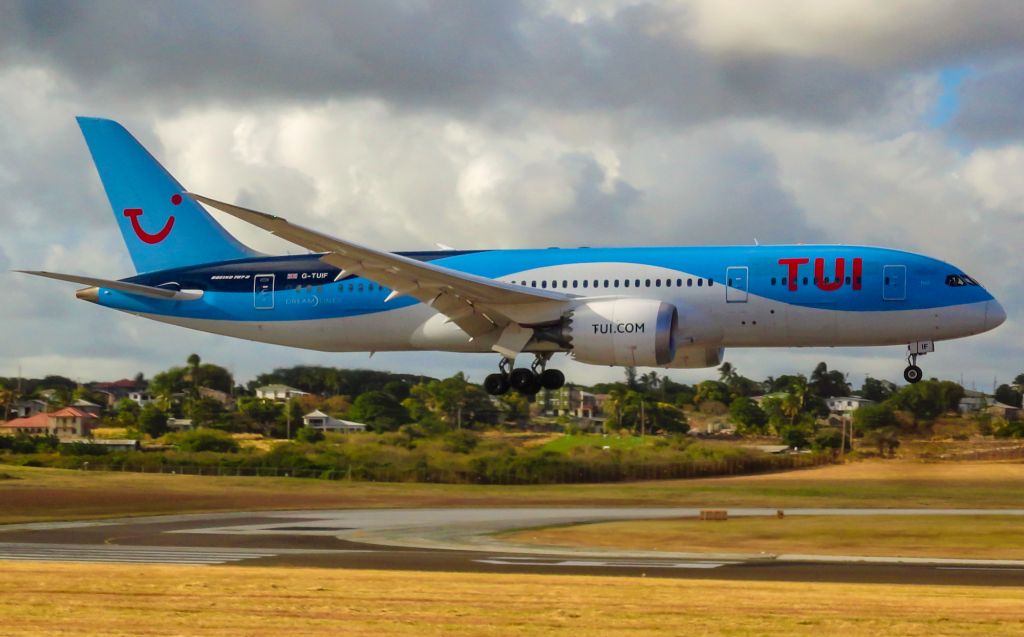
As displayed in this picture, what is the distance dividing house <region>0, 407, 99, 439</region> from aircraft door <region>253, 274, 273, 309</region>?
34928mm

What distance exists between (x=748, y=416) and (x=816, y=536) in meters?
25.7

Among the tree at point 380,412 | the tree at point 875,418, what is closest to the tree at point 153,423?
the tree at point 380,412

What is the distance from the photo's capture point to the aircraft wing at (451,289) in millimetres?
35844

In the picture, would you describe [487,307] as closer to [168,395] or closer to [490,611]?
[490,611]

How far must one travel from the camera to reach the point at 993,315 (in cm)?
3831

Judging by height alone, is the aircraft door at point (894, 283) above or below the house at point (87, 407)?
above

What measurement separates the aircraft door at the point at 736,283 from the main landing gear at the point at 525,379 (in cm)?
661

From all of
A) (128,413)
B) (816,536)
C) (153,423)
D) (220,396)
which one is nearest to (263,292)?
(816,536)

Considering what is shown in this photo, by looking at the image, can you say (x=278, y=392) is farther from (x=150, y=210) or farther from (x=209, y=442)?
(x=150, y=210)

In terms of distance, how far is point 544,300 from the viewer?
3919cm

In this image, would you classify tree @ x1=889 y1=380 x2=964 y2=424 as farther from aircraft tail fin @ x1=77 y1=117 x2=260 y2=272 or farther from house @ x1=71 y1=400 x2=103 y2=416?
house @ x1=71 y1=400 x2=103 y2=416

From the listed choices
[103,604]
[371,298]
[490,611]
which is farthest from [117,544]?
[490,611]

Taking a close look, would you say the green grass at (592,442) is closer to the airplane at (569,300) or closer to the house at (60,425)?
the airplane at (569,300)

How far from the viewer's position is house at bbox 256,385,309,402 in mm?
59375
